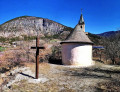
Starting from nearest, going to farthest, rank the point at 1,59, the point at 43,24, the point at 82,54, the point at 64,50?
the point at 1,59
the point at 82,54
the point at 64,50
the point at 43,24

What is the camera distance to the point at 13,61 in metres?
11.2

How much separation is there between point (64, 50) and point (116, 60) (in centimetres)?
1040

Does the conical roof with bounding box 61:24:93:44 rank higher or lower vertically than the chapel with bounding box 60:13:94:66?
higher

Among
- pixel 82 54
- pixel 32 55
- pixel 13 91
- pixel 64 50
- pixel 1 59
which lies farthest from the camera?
pixel 32 55

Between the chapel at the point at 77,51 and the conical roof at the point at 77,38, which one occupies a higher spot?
the conical roof at the point at 77,38

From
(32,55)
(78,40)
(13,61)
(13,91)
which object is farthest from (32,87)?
(32,55)

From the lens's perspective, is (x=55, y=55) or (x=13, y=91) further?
(x=55, y=55)

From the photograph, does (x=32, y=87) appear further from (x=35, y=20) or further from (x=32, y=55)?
(x=35, y=20)

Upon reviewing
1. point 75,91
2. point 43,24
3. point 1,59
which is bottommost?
point 75,91

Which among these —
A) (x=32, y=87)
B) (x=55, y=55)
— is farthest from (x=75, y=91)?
(x=55, y=55)

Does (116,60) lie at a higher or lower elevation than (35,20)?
lower

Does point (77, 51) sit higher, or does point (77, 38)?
point (77, 38)

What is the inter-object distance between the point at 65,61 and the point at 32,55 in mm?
4649

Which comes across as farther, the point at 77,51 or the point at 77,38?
the point at 77,38
